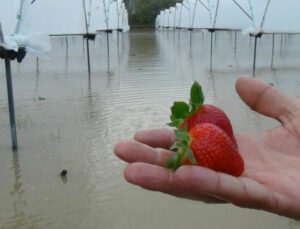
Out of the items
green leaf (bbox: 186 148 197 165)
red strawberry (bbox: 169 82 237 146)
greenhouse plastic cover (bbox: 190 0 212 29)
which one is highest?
red strawberry (bbox: 169 82 237 146)

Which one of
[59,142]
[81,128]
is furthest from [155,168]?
[81,128]

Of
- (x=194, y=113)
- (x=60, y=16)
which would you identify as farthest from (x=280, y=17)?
(x=194, y=113)

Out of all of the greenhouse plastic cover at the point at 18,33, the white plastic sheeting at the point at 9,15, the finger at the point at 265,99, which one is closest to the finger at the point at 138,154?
the finger at the point at 265,99

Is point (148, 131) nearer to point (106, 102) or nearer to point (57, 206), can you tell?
point (57, 206)

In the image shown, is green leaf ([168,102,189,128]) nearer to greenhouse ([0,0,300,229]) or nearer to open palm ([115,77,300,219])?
greenhouse ([0,0,300,229])

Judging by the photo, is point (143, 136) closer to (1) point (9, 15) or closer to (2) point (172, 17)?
(1) point (9, 15)

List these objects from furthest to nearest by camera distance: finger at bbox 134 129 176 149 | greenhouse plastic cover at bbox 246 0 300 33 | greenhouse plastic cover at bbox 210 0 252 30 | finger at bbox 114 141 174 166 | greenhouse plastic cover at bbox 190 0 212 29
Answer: greenhouse plastic cover at bbox 190 0 212 29
greenhouse plastic cover at bbox 210 0 252 30
greenhouse plastic cover at bbox 246 0 300 33
finger at bbox 134 129 176 149
finger at bbox 114 141 174 166

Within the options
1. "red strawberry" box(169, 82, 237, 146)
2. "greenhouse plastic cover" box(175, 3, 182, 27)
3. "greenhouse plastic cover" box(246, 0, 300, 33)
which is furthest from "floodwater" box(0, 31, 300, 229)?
"greenhouse plastic cover" box(175, 3, 182, 27)
